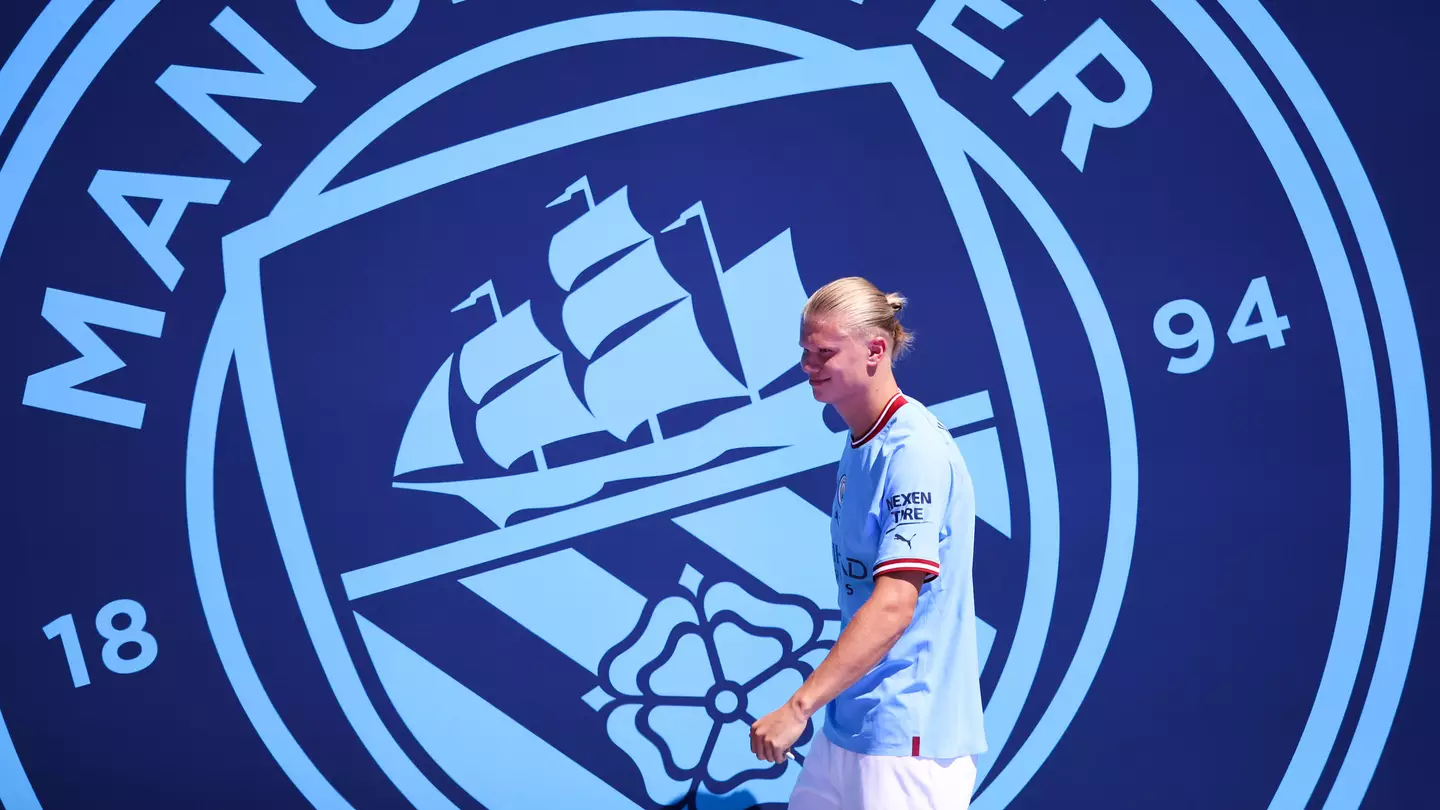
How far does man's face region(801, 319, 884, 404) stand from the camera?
70.2 inches

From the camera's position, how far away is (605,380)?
2.66 m

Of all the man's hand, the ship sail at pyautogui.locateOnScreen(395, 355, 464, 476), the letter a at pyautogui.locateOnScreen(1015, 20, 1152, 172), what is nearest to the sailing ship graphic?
the ship sail at pyautogui.locateOnScreen(395, 355, 464, 476)

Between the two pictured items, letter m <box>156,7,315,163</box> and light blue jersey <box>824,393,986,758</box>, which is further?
letter m <box>156,7,315,163</box>

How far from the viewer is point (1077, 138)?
2.73 m

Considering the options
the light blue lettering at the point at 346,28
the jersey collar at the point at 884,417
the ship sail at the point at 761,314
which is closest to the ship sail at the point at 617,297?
the ship sail at the point at 761,314

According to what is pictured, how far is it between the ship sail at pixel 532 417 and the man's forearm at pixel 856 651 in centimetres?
117

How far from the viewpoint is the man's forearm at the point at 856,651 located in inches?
62.7

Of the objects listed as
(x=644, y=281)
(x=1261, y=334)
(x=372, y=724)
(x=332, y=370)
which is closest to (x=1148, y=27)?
(x=1261, y=334)

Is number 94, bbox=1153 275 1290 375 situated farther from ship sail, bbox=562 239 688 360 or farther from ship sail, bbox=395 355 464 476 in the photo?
ship sail, bbox=395 355 464 476

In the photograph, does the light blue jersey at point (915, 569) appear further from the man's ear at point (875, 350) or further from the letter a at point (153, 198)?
the letter a at point (153, 198)

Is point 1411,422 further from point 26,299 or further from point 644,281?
point 26,299

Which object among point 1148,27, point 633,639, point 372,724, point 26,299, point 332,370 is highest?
point 1148,27

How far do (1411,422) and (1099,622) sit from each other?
93 centimetres

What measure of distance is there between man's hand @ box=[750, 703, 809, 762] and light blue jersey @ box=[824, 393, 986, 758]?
0.20 m
